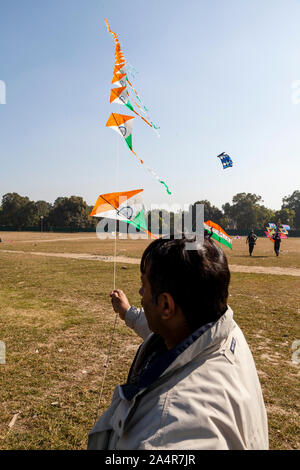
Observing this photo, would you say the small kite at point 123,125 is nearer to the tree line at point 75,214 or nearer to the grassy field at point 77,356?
the grassy field at point 77,356

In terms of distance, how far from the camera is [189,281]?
1199 millimetres

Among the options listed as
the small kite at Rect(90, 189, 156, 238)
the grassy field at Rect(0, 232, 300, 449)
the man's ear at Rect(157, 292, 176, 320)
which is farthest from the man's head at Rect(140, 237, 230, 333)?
the grassy field at Rect(0, 232, 300, 449)

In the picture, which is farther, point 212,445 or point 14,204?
point 14,204

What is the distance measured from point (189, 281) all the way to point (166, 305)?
0.16 meters

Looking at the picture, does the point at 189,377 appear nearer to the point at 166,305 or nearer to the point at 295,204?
the point at 166,305

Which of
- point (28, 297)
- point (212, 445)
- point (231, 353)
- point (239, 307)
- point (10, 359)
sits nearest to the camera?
point (212, 445)

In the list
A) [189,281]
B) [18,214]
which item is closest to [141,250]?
[189,281]

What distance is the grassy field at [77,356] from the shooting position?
336cm

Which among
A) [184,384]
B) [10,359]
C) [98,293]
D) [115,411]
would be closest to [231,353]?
A: [184,384]

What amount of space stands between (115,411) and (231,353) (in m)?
0.50

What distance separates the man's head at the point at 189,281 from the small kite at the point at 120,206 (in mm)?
2463
